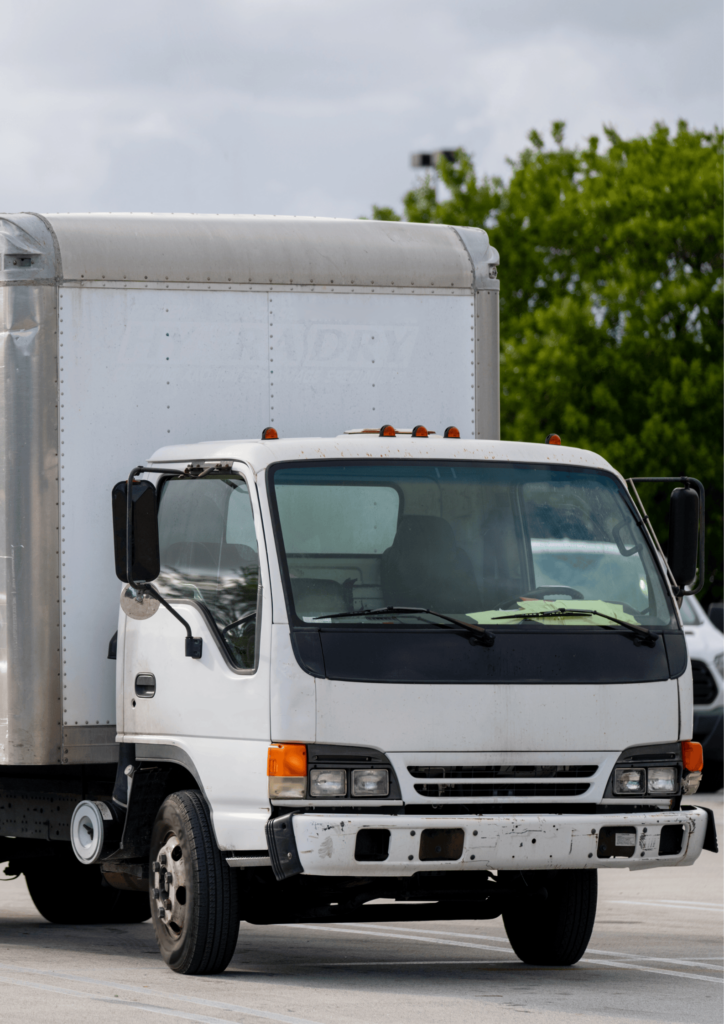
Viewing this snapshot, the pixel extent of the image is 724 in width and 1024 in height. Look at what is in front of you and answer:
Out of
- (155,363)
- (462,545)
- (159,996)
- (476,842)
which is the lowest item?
(159,996)

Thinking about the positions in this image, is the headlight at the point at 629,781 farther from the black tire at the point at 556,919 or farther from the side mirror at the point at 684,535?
the side mirror at the point at 684,535

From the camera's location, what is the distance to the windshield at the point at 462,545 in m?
8.41

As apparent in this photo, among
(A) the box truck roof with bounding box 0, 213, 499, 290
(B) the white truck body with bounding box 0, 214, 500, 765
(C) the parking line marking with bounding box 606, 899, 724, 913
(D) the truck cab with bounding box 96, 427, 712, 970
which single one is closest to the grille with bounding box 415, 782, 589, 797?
(D) the truck cab with bounding box 96, 427, 712, 970

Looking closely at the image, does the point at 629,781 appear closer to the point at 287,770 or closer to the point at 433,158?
the point at 287,770

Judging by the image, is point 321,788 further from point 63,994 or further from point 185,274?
point 185,274

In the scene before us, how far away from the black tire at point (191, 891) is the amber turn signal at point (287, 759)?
64cm

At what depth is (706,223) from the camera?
39.1 metres

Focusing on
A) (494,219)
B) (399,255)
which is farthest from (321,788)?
(494,219)

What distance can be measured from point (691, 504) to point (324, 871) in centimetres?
241

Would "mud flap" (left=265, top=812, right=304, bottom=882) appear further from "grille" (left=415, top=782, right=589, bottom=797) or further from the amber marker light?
"grille" (left=415, top=782, right=589, bottom=797)

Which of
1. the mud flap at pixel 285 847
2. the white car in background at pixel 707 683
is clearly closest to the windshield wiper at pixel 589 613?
the mud flap at pixel 285 847

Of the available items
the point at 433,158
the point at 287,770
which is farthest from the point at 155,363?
the point at 433,158

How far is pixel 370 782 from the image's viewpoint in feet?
26.9

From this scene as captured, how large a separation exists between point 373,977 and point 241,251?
3586mm
